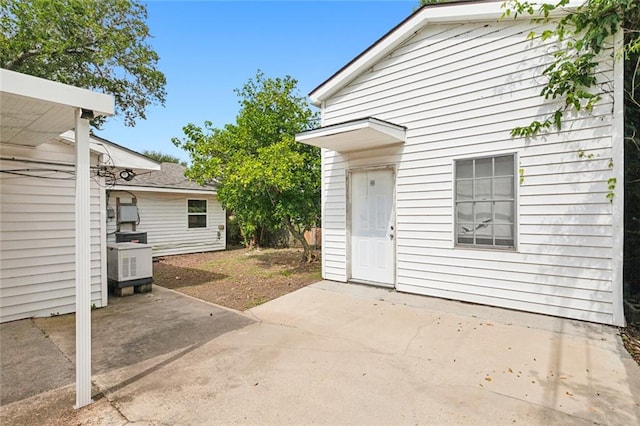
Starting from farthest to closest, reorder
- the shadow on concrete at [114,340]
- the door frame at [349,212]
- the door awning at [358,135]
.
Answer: the door frame at [349,212]
the door awning at [358,135]
the shadow on concrete at [114,340]

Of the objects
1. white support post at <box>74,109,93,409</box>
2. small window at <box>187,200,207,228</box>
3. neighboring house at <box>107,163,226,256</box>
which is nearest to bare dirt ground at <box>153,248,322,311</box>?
neighboring house at <box>107,163,226,256</box>

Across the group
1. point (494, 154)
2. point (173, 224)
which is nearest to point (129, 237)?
point (173, 224)

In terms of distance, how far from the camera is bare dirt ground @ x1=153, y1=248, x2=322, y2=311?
6168mm

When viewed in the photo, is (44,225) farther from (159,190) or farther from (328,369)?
(159,190)

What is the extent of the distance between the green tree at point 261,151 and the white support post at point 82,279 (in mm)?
4553

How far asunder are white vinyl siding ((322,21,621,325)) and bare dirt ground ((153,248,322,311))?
267 cm

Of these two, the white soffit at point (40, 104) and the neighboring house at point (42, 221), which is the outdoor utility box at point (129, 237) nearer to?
the neighboring house at point (42, 221)

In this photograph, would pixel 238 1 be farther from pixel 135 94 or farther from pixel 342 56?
pixel 135 94

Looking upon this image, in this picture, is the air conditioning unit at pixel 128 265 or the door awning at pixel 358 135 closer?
the door awning at pixel 358 135

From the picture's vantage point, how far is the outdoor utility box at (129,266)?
6035 millimetres

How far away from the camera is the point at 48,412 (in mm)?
2502

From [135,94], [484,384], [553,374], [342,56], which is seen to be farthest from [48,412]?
[135,94]

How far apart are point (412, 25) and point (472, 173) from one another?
286cm

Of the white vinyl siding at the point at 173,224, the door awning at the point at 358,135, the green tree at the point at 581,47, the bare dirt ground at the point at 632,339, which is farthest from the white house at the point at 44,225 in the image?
the bare dirt ground at the point at 632,339
